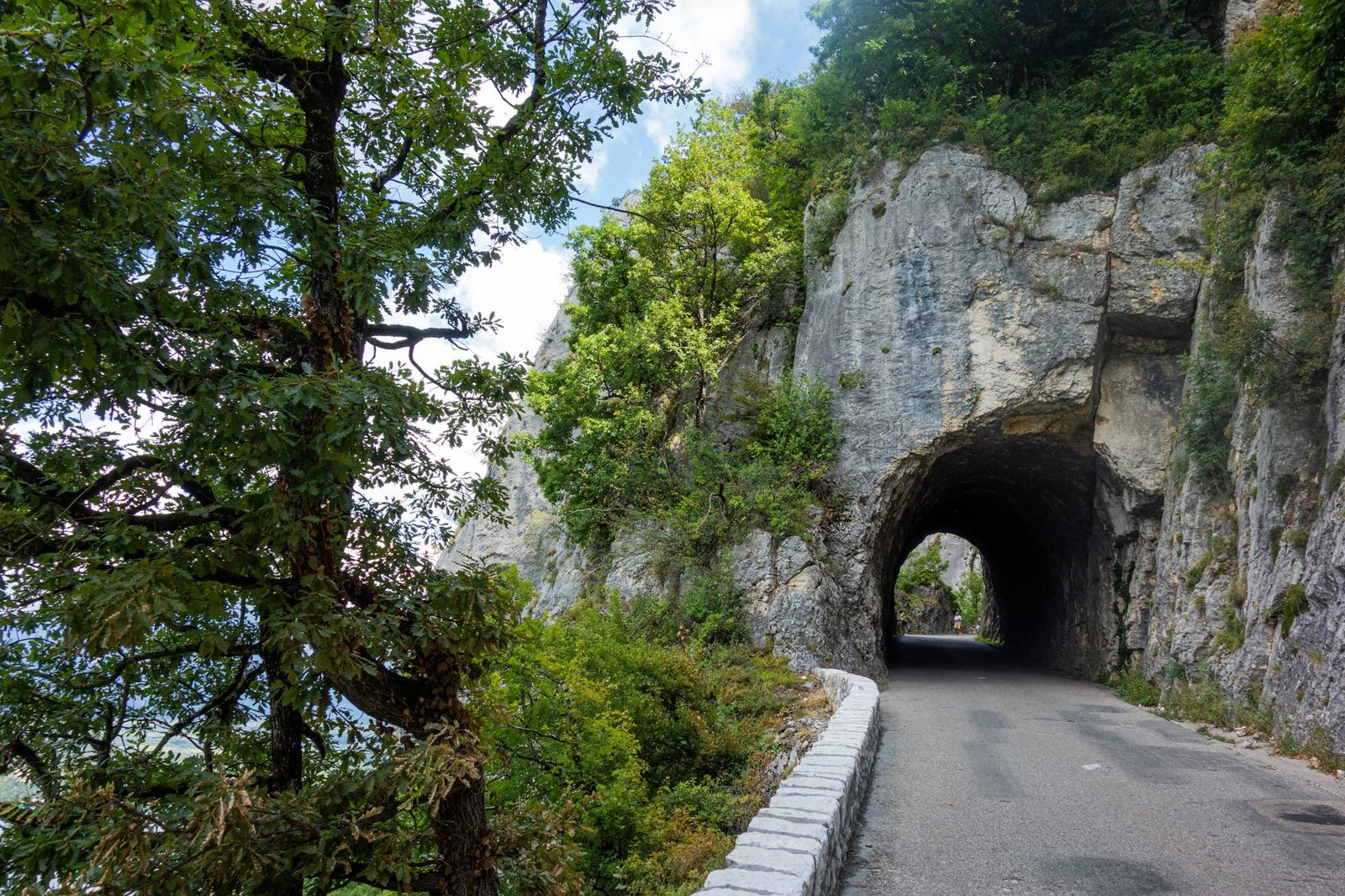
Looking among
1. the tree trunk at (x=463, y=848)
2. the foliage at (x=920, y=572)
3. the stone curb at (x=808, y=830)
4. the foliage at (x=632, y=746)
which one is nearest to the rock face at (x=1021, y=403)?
the foliage at (x=632, y=746)

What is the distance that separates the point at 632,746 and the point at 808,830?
17.0 feet

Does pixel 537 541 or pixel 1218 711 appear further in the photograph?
pixel 537 541

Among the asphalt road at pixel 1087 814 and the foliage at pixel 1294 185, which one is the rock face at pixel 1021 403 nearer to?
the foliage at pixel 1294 185

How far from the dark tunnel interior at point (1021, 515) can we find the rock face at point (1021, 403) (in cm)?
10

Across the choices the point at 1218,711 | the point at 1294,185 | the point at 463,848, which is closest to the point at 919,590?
the point at 1218,711

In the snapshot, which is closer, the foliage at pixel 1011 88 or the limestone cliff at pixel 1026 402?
the limestone cliff at pixel 1026 402

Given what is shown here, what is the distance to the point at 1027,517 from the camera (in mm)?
21750

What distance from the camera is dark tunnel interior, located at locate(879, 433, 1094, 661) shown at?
58.2ft

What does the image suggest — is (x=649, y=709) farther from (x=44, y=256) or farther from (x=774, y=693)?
(x=44, y=256)

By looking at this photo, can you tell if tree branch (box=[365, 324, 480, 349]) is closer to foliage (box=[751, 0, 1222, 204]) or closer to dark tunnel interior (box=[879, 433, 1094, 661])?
dark tunnel interior (box=[879, 433, 1094, 661])

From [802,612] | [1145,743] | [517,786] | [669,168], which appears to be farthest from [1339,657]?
[669,168]

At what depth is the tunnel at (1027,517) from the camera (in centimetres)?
1750

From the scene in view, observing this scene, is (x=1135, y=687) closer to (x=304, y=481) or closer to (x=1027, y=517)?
(x=1027, y=517)

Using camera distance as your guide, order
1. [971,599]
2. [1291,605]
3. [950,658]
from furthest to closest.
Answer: [971,599], [950,658], [1291,605]
